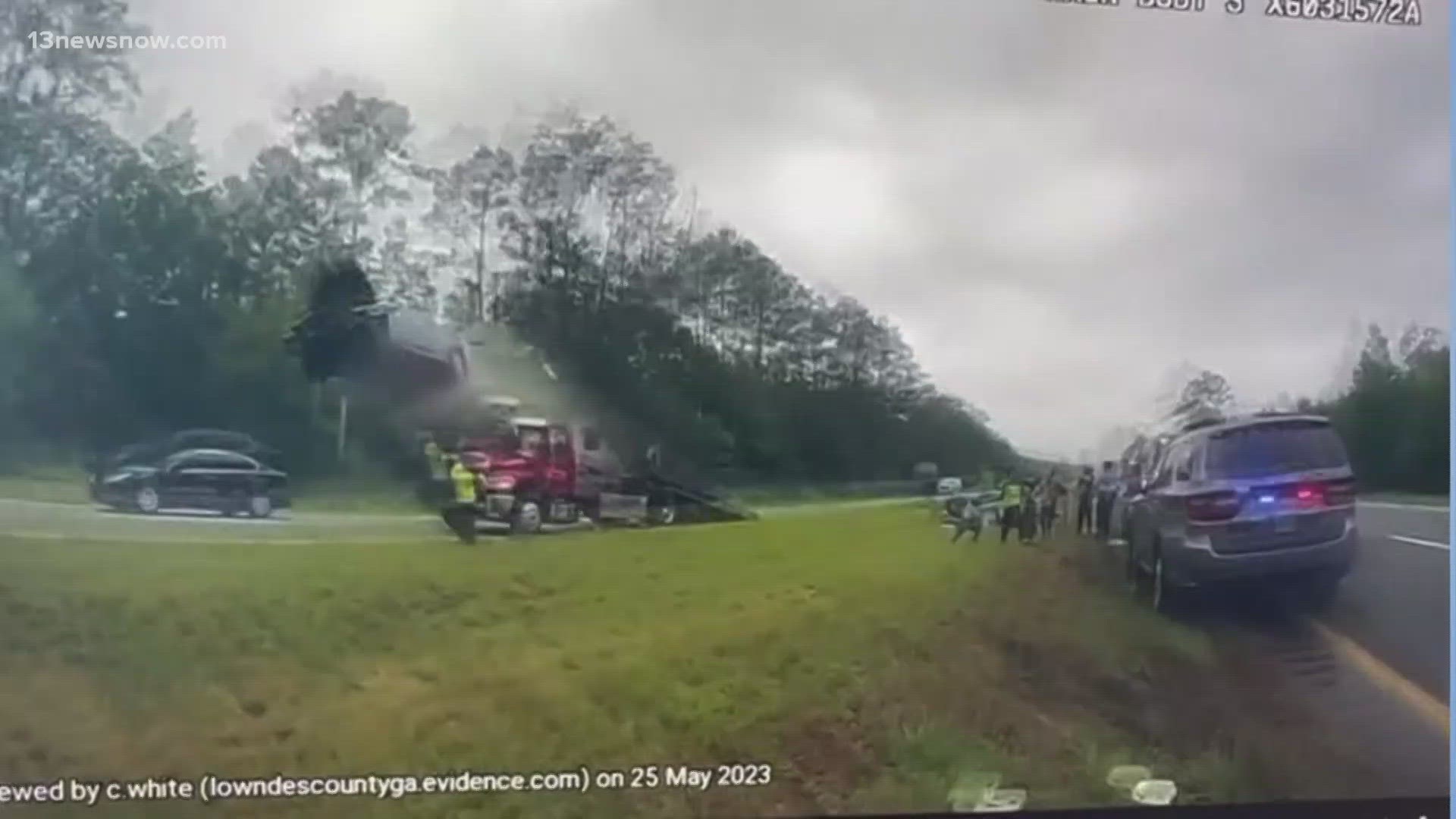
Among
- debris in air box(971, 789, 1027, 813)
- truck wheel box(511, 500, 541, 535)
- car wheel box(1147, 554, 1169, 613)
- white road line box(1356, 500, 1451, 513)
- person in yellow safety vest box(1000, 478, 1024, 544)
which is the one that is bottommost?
debris in air box(971, 789, 1027, 813)

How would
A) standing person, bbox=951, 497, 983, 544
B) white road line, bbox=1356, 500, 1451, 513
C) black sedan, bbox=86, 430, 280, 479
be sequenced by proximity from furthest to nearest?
white road line, bbox=1356, 500, 1451, 513, standing person, bbox=951, 497, 983, 544, black sedan, bbox=86, 430, 280, 479

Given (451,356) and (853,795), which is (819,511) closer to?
(853,795)

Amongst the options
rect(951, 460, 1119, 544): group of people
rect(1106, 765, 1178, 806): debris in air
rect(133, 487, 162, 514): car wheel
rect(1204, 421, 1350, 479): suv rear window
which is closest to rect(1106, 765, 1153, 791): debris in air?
rect(1106, 765, 1178, 806): debris in air

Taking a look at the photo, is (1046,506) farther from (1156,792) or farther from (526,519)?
(526,519)

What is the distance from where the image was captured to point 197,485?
8.23 ft

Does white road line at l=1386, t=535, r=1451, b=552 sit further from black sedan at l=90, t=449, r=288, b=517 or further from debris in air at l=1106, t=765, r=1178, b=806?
black sedan at l=90, t=449, r=288, b=517

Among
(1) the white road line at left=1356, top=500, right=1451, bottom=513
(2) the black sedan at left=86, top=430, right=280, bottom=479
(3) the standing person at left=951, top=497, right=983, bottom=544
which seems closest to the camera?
(2) the black sedan at left=86, top=430, right=280, bottom=479

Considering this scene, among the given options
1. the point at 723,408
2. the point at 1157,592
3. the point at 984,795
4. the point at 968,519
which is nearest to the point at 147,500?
the point at 723,408

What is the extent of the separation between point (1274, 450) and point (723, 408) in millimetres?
888

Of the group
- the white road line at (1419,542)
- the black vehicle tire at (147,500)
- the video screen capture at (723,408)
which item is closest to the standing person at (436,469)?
the video screen capture at (723,408)

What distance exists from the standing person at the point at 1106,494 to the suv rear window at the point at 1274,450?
6.4 inches

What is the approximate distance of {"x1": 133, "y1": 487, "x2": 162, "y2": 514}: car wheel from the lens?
2492mm

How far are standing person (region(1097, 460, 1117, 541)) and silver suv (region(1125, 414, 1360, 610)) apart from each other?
4cm

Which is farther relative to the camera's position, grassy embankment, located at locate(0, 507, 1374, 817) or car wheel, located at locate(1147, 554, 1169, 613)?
car wheel, located at locate(1147, 554, 1169, 613)
